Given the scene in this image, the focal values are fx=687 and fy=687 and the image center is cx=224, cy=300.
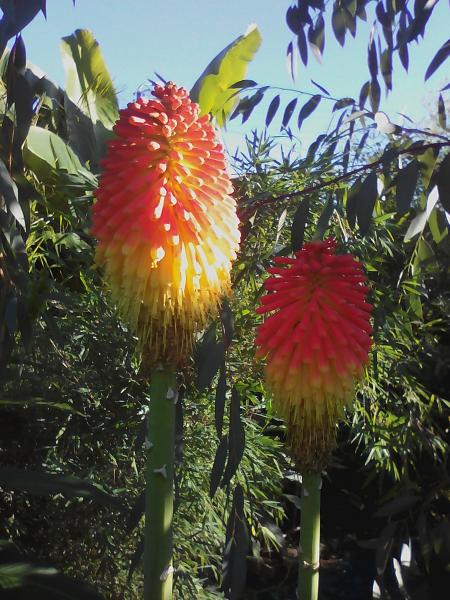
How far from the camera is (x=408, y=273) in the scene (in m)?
2.83

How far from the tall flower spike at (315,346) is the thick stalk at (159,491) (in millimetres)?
253

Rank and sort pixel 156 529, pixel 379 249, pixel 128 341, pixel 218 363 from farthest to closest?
pixel 379 249, pixel 128 341, pixel 218 363, pixel 156 529

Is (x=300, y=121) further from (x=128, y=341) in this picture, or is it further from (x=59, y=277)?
(x=59, y=277)

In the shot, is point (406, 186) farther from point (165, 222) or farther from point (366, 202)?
point (165, 222)

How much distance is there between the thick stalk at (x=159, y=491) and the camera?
1185mm

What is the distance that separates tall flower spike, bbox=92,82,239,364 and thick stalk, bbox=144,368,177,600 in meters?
0.07

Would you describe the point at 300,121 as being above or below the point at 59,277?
below

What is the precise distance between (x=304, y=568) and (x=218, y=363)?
1.71 ft

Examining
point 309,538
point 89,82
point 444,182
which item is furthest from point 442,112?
point 89,82

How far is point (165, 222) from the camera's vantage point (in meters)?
1.22

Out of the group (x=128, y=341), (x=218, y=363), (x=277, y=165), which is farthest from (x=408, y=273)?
(x=218, y=363)

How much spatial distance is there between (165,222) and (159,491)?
18.5 inches

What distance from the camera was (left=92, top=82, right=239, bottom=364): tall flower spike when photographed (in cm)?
122

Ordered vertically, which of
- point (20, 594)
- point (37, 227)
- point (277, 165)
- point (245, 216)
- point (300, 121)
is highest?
point (277, 165)
